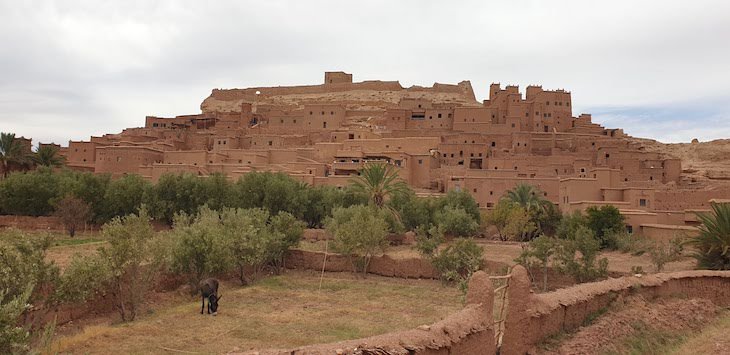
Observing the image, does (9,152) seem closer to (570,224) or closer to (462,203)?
(462,203)

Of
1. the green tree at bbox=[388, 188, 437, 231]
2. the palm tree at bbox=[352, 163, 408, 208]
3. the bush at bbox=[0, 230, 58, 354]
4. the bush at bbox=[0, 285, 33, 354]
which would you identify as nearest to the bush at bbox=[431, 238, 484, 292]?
the palm tree at bbox=[352, 163, 408, 208]

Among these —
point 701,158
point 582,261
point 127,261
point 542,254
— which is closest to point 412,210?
point 542,254

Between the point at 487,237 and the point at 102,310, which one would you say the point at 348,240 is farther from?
the point at 487,237

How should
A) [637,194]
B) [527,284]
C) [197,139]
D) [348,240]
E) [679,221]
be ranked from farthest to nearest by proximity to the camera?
[197,139]
[637,194]
[679,221]
[348,240]
[527,284]

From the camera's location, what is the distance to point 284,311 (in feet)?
45.5

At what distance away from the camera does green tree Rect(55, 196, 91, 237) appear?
27.9m

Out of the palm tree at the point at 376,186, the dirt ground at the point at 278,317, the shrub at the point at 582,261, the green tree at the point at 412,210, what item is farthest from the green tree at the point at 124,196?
the shrub at the point at 582,261

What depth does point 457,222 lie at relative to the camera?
86.0ft

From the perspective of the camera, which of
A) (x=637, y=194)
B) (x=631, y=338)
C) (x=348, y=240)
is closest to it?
(x=631, y=338)

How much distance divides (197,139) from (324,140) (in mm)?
10850

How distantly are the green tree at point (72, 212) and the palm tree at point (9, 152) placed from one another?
11.2 m

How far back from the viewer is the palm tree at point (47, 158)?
39.4 meters

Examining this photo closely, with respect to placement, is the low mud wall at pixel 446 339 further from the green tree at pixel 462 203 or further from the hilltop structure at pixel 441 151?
the green tree at pixel 462 203

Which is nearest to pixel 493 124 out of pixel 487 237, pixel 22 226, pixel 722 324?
pixel 487 237
